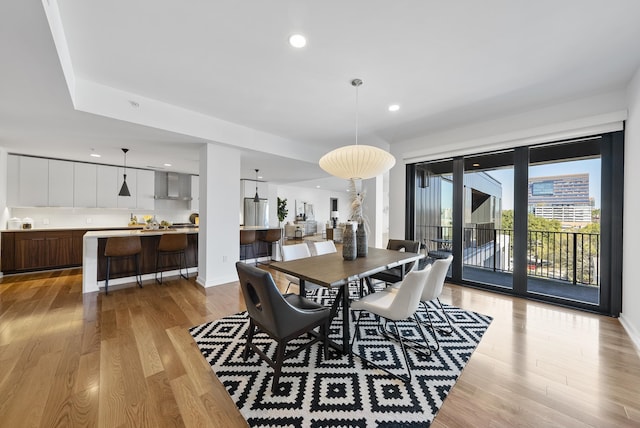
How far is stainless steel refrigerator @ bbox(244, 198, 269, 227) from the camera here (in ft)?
25.7

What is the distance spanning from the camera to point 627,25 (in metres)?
1.81

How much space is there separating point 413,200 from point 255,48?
3.63m

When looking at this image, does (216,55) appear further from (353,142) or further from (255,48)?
(353,142)

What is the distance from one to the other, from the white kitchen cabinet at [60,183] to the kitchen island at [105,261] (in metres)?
2.11

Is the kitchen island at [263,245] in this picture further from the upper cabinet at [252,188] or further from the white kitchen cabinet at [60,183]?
the white kitchen cabinet at [60,183]

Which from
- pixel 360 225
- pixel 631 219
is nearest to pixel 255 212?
pixel 360 225

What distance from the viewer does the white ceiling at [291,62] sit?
171 cm

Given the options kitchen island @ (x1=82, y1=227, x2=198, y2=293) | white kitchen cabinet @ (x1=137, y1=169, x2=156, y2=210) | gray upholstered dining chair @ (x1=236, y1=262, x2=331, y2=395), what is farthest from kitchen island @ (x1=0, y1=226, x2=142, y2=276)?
gray upholstered dining chair @ (x1=236, y1=262, x2=331, y2=395)

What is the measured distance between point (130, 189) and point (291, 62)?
5656 mm

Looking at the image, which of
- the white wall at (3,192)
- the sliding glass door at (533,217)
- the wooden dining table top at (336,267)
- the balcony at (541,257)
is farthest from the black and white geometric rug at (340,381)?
the white wall at (3,192)

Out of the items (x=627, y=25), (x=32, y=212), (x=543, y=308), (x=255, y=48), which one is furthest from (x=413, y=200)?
(x=32, y=212)

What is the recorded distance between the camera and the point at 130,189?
5891 mm

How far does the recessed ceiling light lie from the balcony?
323cm

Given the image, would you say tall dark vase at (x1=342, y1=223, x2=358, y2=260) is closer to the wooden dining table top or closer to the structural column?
the wooden dining table top
